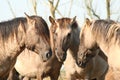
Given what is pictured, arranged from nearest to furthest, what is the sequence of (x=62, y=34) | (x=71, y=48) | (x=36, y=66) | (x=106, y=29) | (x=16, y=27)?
(x=16, y=27) < (x=106, y=29) < (x=62, y=34) < (x=71, y=48) < (x=36, y=66)

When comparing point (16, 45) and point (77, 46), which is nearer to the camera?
point (16, 45)

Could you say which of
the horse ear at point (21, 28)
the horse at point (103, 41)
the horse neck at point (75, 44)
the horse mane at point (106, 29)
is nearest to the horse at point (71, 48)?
the horse neck at point (75, 44)

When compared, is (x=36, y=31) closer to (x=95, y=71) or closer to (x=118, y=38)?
(x=118, y=38)

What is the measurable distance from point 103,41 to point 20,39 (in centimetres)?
176

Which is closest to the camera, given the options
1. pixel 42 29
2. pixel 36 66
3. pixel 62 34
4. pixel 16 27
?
pixel 42 29

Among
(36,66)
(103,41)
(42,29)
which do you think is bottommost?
(36,66)

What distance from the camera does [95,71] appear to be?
386 inches

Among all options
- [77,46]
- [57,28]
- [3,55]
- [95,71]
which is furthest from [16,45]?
[95,71]

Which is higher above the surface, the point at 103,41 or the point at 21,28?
the point at 21,28

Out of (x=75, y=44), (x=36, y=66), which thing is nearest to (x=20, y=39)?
(x=75, y=44)

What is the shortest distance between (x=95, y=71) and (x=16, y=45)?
2.93 meters

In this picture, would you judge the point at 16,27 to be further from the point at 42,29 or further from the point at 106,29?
the point at 106,29

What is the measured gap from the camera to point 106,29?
7855mm

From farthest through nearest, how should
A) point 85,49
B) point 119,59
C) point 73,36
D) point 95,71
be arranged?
point 95,71 < point 73,36 < point 85,49 < point 119,59
